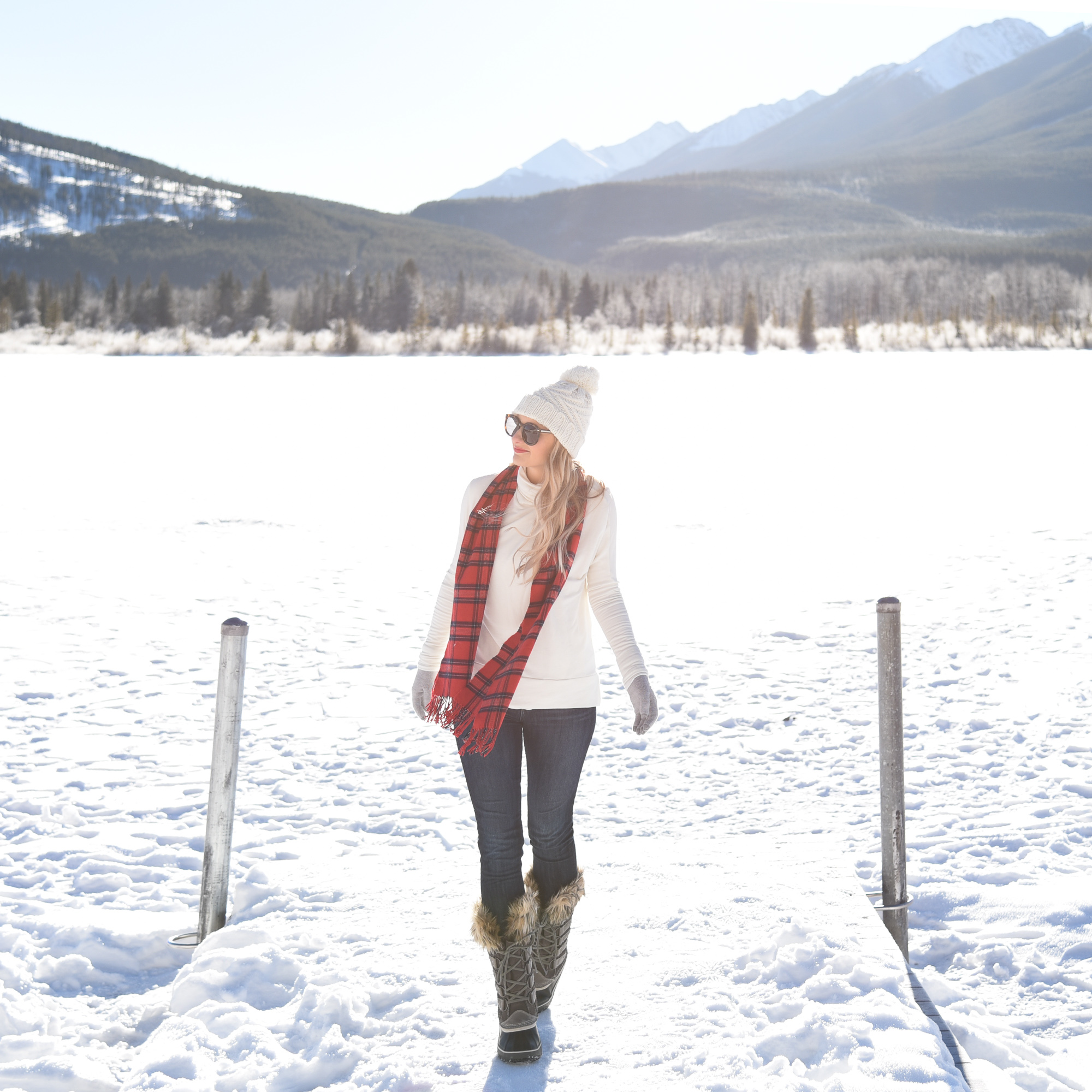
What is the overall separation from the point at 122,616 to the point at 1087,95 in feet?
728

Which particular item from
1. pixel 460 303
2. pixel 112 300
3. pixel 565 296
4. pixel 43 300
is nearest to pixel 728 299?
pixel 565 296

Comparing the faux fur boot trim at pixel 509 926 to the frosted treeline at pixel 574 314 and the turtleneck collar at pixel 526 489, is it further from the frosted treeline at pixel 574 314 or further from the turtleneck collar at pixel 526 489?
the frosted treeline at pixel 574 314

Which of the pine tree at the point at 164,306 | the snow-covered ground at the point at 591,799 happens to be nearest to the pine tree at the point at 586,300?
the pine tree at the point at 164,306

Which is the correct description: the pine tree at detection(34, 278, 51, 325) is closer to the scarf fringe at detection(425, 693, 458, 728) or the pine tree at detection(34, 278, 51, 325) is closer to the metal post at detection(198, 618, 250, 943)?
the metal post at detection(198, 618, 250, 943)

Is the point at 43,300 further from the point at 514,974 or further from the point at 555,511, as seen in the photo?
the point at 514,974

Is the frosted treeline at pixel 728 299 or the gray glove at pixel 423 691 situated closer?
the gray glove at pixel 423 691

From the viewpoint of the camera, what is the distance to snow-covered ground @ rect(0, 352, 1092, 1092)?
251 cm

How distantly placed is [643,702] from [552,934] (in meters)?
0.65

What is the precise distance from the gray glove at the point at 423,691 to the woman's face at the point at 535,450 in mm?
562

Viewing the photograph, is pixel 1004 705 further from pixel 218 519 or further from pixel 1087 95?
pixel 1087 95

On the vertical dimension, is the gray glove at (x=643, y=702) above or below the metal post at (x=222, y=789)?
above

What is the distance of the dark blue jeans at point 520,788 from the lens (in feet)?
7.55

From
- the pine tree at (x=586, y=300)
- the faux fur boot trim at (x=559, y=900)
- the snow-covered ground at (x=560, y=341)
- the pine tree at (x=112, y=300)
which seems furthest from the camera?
the pine tree at (x=112, y=300)

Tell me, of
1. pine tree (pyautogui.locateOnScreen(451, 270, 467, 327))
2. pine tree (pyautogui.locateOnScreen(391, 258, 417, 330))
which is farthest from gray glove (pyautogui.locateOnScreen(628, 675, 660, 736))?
pine tree (pyautogui.locateOnScreen(451, 270, 467, 327))
